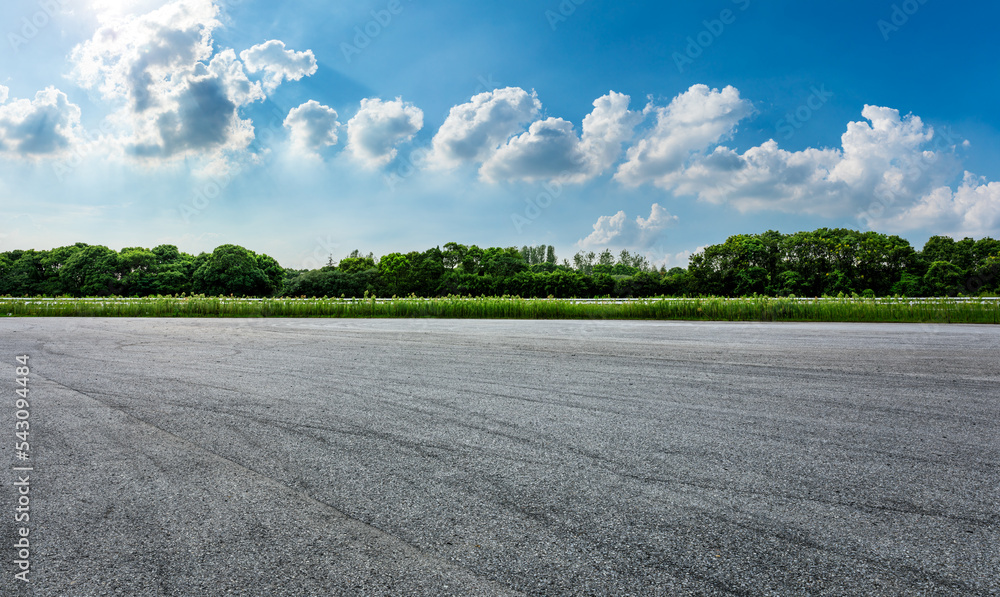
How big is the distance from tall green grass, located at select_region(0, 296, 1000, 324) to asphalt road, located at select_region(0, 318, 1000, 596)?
507 inches

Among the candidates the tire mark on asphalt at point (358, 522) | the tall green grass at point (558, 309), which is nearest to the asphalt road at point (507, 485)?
the tire mark on asphalt at point (358, 522)

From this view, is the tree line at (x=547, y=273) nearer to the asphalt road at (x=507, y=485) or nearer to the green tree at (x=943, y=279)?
the green tree at (x=943, y=279)

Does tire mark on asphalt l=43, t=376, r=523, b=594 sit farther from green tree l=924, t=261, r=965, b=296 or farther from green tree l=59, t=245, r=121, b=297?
green tree l=59, t=245, r=121, b=297

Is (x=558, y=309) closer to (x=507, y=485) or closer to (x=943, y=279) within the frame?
(x=507, y=485)

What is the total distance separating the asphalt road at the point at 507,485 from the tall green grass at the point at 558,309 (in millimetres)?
12866

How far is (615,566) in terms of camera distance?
1883mm

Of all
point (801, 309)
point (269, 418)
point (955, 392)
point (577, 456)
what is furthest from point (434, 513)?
point (801, 309)

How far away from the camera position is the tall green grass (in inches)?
666

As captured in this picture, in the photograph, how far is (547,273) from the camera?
49.2 meters

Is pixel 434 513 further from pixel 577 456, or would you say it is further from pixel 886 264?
pixel 886 264

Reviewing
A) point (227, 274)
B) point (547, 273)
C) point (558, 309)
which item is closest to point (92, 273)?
point (227, 274)

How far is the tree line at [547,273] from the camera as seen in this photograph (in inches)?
1620

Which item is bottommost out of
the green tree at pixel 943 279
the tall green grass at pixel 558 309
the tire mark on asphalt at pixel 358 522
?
the tire mark on asphalt at pixel 358 522

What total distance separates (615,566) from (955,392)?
541 centimetres
